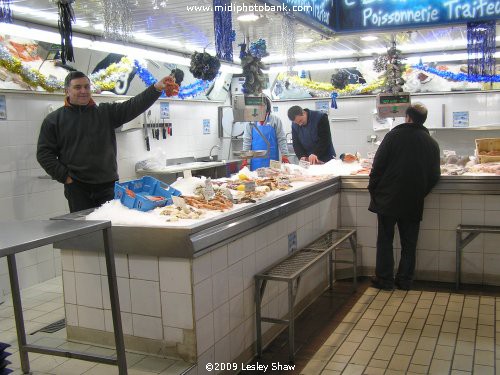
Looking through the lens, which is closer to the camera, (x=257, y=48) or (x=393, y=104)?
(x=257, y=48)

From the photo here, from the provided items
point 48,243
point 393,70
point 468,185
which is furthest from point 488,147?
point 48,243

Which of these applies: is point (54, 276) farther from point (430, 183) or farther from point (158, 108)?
point (430, 183)

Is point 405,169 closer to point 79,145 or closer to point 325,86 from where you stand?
point 79,145

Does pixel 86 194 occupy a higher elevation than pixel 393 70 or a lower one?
lower

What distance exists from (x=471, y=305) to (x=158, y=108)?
546cm

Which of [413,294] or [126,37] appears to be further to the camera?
[413,294]

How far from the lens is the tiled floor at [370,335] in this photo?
3410 mm

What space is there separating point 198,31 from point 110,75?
1366 mm

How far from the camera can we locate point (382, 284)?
5.48 meters

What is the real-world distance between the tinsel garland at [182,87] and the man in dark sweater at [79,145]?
3.78 metres

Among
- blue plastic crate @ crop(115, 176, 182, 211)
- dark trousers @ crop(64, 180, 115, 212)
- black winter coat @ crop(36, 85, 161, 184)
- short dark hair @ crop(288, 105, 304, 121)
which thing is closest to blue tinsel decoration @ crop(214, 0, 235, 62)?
black winter coat @ crop(36, 85, 161, 184)

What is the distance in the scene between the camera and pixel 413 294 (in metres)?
5.32

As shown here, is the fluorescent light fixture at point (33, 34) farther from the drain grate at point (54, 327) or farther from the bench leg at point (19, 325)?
the bench leg at point (19, 325)

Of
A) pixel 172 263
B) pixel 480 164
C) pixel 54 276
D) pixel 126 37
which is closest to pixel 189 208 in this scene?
pixel 172 263
